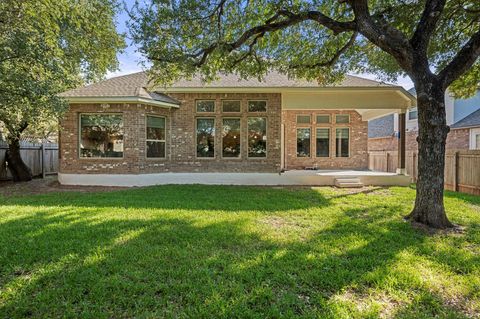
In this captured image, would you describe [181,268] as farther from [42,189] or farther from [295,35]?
[42,189]

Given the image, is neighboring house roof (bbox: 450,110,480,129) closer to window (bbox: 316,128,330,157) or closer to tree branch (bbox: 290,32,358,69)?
window (bbox: 316,128,330,157)

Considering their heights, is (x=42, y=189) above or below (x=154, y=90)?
below

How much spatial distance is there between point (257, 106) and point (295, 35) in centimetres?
322

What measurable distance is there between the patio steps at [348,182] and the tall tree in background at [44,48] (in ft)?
29.2

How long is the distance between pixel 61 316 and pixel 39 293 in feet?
2.02

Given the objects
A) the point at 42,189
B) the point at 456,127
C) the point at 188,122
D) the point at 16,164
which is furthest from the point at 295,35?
the point at 16,164

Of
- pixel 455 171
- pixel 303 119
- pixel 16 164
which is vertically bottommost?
pixel 455 171

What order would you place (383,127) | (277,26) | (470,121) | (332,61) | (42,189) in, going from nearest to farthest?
(277,26), (332,61), (42,189), (470,121), (383,127)

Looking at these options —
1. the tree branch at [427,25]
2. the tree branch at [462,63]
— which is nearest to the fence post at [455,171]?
the tree branch at [462,63]

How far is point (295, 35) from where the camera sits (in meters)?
9.59

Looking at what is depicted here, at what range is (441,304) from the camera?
3.08m

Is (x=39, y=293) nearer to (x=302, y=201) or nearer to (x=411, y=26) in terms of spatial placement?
(x=302, y=201)

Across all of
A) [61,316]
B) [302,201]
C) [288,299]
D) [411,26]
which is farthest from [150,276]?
[411,26]

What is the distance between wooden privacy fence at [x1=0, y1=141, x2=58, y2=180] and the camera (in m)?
12.6
